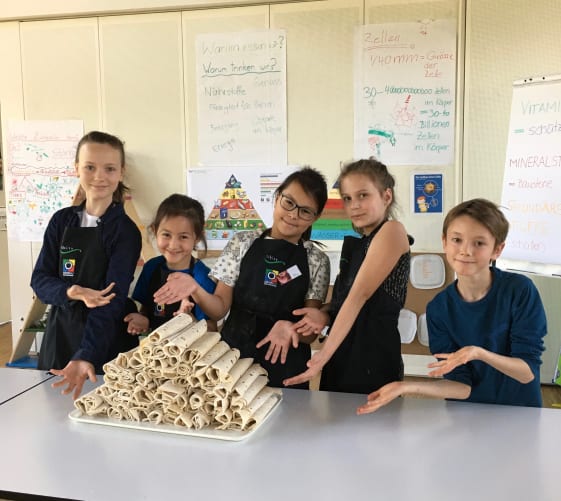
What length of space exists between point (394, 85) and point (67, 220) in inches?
98.9

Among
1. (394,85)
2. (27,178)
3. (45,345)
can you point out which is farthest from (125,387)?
(27,178)

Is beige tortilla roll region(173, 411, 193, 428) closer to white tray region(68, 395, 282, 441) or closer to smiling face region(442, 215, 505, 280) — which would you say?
white tray region(68, 395, 282, 441)

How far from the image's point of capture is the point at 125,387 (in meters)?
1.23

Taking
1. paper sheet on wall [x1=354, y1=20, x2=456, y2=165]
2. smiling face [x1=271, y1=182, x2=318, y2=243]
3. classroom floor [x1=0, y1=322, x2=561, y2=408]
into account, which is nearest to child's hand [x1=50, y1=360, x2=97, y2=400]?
smiling face [x1=271, y1=182, x2=318, y2=243]

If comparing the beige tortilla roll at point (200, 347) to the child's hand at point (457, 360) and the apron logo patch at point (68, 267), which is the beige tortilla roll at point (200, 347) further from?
the apron logo patch at point (68, 267)

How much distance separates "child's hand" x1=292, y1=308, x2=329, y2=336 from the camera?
1.45m

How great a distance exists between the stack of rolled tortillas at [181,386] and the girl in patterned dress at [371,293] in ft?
1.12

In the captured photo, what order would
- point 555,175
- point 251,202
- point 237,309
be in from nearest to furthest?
point 237,309, point 555,175, point 251,202

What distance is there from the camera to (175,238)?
1826 mm

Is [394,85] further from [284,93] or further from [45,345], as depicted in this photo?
[45,345]

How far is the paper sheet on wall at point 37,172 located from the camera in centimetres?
407

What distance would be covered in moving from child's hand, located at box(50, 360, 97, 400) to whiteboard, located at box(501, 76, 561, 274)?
101 inches

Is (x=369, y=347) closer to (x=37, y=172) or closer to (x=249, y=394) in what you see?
(x=249, y=394)

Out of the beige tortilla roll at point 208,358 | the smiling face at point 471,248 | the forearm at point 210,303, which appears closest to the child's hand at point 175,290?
the forearm at point 210,303
